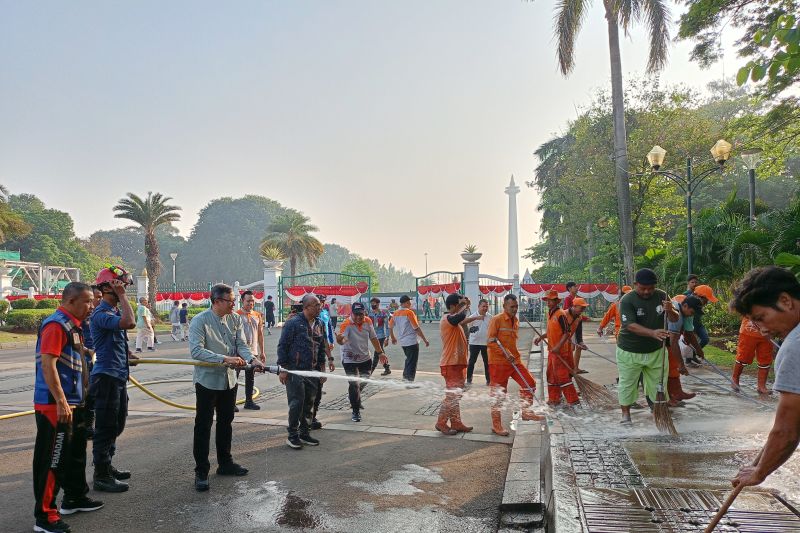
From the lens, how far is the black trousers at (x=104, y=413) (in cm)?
506

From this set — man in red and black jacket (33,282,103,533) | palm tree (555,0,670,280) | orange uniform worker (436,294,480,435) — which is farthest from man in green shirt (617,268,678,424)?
palm tree (555,0,670,280)

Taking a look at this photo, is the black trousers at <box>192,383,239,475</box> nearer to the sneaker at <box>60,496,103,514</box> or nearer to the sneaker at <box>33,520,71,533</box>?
the sneaker at <box>60,496,103,514</box>

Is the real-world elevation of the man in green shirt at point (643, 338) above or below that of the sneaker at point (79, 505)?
above

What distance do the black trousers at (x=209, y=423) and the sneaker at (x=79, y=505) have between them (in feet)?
2.71

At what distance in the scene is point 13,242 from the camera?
224 feet

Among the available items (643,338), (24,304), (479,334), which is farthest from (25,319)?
(643,338)

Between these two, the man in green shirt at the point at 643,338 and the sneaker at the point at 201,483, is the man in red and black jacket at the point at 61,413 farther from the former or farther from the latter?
the man in green shirt at the point at 643,338

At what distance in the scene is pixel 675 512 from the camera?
13.1ft

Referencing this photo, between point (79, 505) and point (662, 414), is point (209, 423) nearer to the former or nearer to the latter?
point (79, 505)

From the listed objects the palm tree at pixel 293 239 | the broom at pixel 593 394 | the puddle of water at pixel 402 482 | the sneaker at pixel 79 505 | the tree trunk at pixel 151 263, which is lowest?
the puddle of water at pixel 402 482

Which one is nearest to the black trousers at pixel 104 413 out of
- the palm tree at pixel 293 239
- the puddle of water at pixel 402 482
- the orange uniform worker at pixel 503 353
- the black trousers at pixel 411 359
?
the puddle of water at pixel 402 482

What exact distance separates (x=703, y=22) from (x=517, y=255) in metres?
53.2

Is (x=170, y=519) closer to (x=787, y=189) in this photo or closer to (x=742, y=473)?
(x=742, y=473)

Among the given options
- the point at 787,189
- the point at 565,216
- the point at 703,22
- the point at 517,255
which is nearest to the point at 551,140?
the point at 565,216
